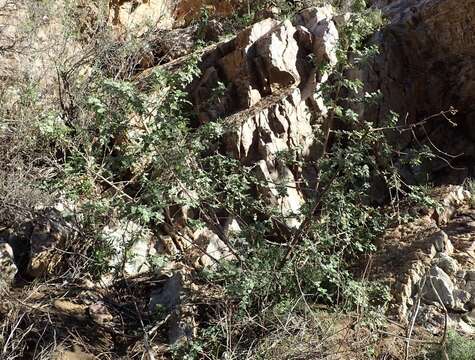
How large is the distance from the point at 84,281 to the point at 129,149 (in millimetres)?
1363

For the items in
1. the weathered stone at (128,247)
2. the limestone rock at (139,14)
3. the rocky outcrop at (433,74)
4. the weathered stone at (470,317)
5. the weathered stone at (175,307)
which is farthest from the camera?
the limestone rock at (139,14)

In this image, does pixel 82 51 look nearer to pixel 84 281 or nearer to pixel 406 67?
pixel 84 281

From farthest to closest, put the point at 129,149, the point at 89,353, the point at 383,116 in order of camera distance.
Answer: the point at 383,116 → the point at 129,149 → the point at 89,353

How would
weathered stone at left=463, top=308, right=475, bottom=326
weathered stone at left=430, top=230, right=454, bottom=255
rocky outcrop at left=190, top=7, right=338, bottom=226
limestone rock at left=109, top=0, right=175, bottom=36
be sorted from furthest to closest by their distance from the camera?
limestone rock at left=109, top=0, right=175, bottom=36, rocky outcrop at left=190, top=7, right=338, bottom=226, weathered stone at left=430, top=230, right=454, bottom=255, weathered stone at left=463, top=308, right=475, bottom=326

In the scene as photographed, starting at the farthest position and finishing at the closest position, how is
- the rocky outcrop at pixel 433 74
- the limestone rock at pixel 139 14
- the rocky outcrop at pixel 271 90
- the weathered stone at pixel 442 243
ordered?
the limestone rock at pixel 139 14, the rocky outcrop at pixel 433 74, the rocky outcrop at pixel 271 90, the weathered stone at pixel 442 243

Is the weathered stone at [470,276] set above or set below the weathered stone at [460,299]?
above

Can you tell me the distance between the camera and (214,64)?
728cm

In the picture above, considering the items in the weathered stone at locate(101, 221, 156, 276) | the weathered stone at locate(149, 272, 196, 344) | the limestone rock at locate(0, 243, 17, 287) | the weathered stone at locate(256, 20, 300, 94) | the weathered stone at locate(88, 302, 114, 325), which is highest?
the weathered stone at locate(256, 20, 300, 94)

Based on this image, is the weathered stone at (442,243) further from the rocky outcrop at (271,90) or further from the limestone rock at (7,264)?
the limestone rock at (7,264)

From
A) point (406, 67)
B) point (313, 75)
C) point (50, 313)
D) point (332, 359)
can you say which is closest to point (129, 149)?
point (50, 313)

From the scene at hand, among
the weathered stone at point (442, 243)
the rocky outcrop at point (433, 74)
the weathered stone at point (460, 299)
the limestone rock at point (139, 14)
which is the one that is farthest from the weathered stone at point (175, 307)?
the limestone rock at point (139, 14)

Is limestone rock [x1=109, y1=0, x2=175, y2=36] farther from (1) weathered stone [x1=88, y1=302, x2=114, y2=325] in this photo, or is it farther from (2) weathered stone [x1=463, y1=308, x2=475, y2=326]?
(2) weathered stone [x1=463, y1=308, x2=475, y2=326]

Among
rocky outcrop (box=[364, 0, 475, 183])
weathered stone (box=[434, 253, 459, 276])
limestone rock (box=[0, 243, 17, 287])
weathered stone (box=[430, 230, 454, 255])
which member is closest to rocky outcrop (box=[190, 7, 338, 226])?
rocky outcrop (box=[364, 0, 475, 183])

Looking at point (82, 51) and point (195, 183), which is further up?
point (82, 51)
